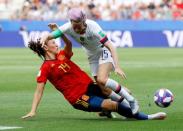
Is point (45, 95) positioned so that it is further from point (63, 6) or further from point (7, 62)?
point (63, 6)

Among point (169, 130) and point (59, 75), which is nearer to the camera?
point (169, 130)

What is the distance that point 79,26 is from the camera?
11711mm

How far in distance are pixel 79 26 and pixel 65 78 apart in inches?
35.8

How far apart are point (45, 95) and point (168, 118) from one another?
5522 mm

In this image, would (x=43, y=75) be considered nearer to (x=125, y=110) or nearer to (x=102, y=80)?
(x=102, y=80)

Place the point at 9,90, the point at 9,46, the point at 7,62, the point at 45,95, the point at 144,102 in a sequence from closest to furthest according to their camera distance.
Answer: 1. the point at 144,102
2. the point at 45,95
3. the point at 9,90
4. the point at 7,62
5. the point at 9,46

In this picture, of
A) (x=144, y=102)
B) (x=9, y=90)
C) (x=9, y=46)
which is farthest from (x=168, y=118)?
(x=9, y=46)

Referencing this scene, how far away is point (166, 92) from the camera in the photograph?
12.3 metres

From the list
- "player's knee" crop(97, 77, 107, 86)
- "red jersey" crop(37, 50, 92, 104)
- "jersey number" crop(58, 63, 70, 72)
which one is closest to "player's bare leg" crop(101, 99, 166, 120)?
"player's knee" crop(97, 77, 107, 86)

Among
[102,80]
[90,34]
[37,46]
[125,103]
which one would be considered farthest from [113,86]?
[37,46]

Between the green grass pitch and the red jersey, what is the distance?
0.45 m

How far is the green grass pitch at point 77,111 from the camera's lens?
35.8 ft

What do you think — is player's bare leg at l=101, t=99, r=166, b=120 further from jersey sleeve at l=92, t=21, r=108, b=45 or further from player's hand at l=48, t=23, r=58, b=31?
player's hand at l=48, t=23, r=58, b=31

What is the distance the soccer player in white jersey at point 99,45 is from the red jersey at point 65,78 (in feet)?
1.10
